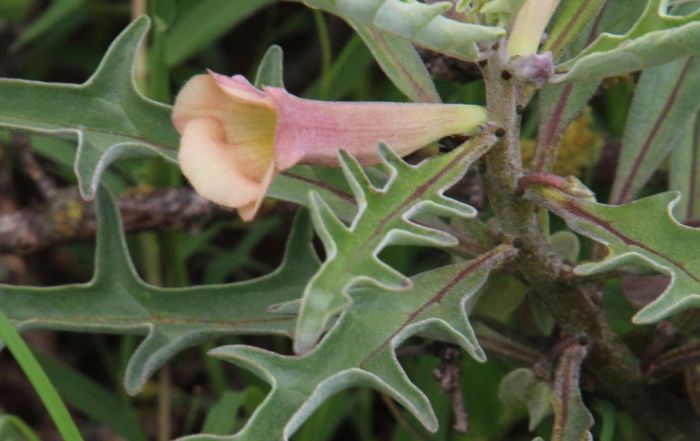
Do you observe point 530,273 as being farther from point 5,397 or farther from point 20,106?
point 5,397

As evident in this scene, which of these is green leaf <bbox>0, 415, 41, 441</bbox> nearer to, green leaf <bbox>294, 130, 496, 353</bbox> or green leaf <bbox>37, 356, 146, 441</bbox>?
green leaf <bbox>37, 356, 146, 441</bbox>

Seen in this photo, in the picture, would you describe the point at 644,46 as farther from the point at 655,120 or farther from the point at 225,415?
the point at 225,415

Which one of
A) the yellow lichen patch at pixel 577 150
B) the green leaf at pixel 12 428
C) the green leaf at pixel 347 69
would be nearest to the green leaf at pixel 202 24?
the green leaf at pixel 347 69

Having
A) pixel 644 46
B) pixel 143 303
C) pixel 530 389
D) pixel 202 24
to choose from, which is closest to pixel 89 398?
pixel 143 303

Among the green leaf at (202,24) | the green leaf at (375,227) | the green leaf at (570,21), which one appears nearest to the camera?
the green leaf at (375,227)

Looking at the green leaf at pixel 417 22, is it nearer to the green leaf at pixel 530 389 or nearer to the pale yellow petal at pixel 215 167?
the pale yellow petal at pixel 215 167
